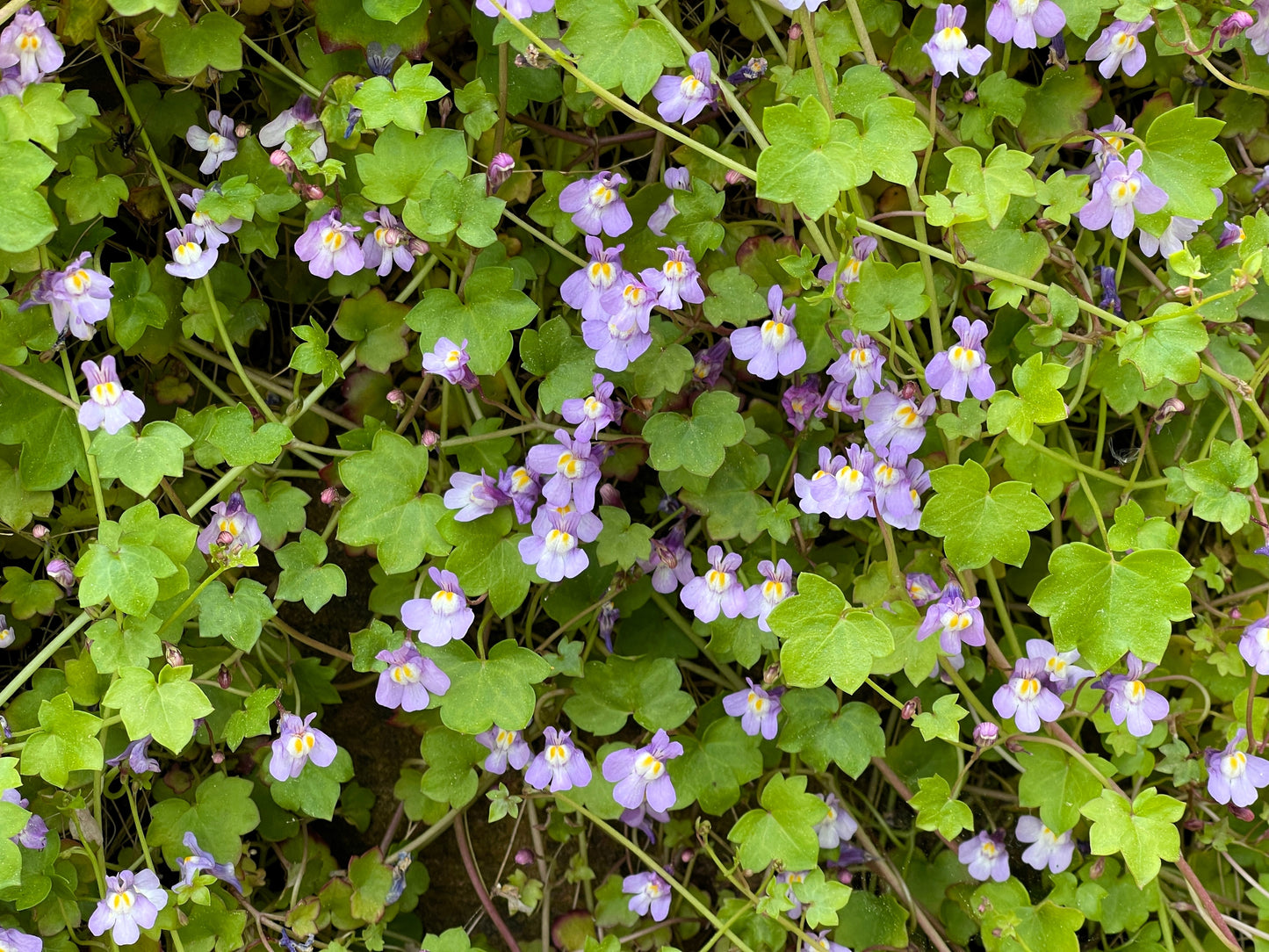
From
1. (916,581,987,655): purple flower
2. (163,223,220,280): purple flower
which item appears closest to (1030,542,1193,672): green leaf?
(916,581,987,655): purple flower

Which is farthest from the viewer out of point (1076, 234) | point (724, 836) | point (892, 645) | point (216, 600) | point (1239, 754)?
point (724, 836)

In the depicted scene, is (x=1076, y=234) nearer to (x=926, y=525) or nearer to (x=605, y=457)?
(x=926, y=525)

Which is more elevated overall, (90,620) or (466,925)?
(90,620)

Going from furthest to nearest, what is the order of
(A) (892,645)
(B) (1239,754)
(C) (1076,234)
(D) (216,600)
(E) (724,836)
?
(E) (724,836) → (C) (1076,234) → (B) (1239,754) → (D) (216,600) → (A) (892,645)

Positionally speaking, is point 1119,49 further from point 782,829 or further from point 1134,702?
point 782,829

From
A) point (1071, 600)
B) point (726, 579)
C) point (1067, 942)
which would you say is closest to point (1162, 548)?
point (1071, 600)

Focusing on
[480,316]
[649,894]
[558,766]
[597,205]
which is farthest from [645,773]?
[597,205]

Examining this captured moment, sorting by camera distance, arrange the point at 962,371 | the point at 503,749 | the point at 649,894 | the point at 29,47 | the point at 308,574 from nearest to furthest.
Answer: the point at 29,47 < the point at 962,371 < the point at 308,574 < the point at 503,749 < the point at 649,894
